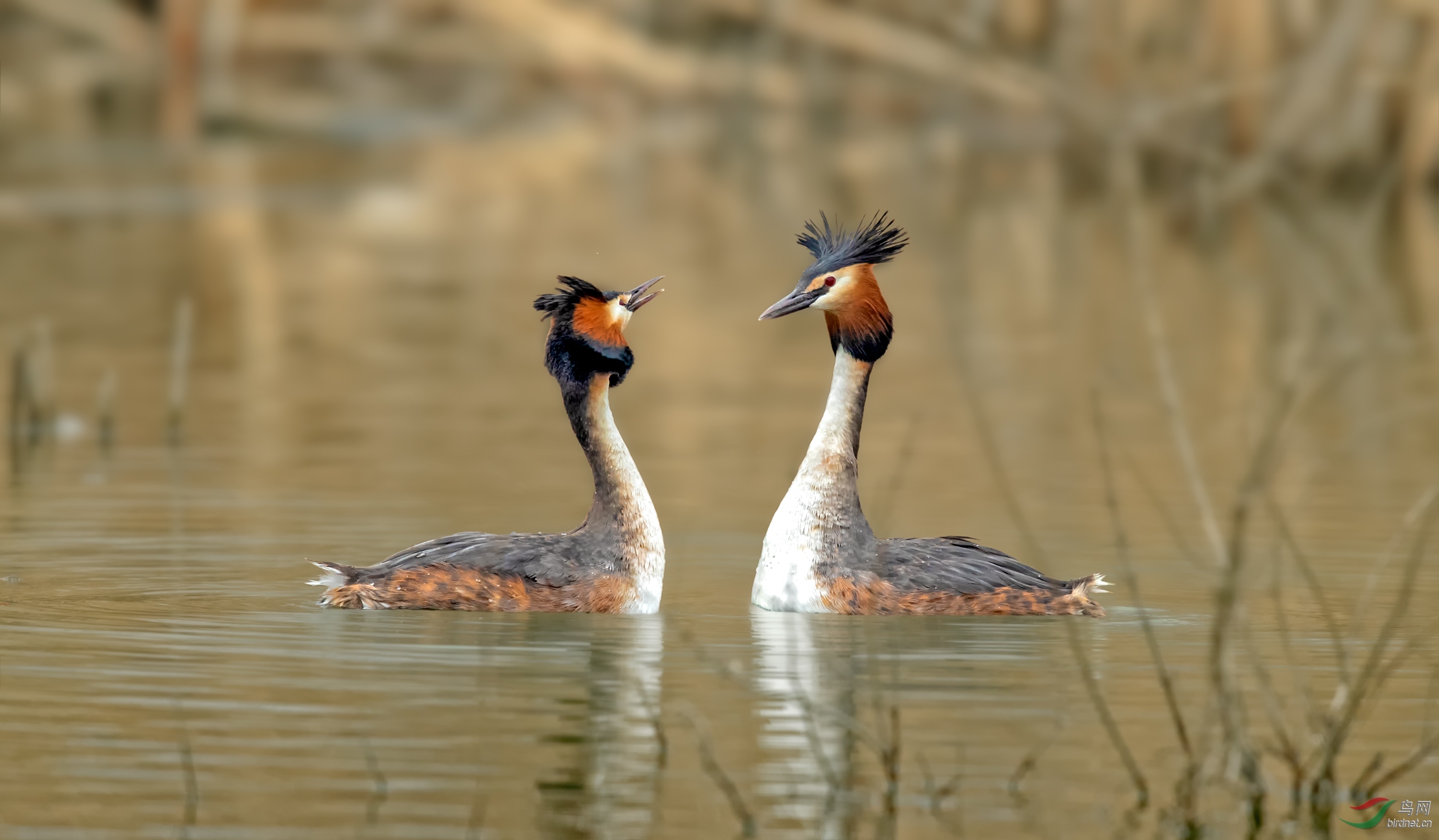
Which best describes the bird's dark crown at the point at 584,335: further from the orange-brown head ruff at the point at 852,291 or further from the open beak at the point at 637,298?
the orange-brown head ruff at the point at 852,291

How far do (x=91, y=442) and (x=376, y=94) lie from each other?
31.3 metres

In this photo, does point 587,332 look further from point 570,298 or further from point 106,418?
point 106,418

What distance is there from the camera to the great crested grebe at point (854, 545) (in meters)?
9.88

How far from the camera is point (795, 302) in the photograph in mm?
10281

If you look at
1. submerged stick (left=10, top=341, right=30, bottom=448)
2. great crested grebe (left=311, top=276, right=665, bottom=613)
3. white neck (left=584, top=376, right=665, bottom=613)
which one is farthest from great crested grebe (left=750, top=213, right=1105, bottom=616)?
submerged stick (left=10, top=341, right=30, bottom=448)

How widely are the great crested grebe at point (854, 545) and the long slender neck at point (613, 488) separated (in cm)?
47

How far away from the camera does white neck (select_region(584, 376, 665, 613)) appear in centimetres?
998

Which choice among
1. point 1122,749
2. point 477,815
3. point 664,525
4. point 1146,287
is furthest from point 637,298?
point 1146,287

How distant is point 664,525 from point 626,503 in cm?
193

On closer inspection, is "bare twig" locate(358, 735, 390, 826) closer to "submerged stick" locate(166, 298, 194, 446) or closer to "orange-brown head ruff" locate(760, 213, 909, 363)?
"orange-brown head ruff" locate(760, 213, 909, 363)

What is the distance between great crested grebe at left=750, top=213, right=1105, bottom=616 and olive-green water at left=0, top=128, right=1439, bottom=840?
0.45ft

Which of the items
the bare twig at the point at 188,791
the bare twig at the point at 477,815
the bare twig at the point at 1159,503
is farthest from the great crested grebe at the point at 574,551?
the bare twig at the point at 477,815

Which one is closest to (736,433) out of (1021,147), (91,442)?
(91,442)

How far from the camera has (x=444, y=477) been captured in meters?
13.6
